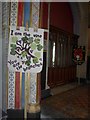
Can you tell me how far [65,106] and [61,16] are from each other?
3.76 m

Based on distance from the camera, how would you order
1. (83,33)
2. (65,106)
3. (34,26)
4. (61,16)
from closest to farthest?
1. (34,26)
2. (65,106)
3. (61,16)
4. (83,33)

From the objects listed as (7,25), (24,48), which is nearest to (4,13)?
(7,25)

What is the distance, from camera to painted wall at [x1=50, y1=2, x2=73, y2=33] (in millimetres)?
6527

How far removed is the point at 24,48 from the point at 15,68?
0.36 meters

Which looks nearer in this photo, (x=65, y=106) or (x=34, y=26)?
(x=34, y=26)

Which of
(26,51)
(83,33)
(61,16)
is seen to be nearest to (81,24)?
(83,33)

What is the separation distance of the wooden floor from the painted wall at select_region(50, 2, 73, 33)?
8.35 ft

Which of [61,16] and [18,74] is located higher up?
[61,16]

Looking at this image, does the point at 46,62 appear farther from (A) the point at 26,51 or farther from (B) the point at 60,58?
(A) the point at 26,51

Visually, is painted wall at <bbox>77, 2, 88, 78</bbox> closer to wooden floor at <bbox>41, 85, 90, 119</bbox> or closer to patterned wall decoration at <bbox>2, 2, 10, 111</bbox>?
wooden floor at <bbox>41, 85, 90, 119</bbox>

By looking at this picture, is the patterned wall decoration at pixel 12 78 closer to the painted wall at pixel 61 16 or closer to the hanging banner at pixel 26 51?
the hanging banner at pixel 26 51

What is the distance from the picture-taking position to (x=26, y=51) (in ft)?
10.0

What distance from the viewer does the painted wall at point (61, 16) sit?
6527 millimetres

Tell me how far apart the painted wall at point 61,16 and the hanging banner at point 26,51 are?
341 cm
